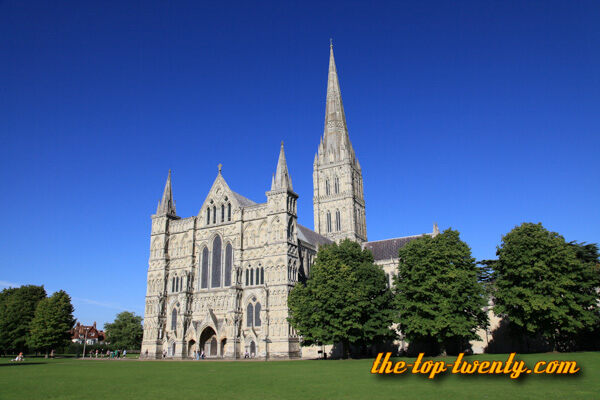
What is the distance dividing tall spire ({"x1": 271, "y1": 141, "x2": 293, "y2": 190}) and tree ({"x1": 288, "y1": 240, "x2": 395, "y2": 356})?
12.8m

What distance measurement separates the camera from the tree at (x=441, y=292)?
128 ft

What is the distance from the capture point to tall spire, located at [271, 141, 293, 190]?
192 feet

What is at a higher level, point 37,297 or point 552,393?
point 37,297

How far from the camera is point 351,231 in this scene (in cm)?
8506

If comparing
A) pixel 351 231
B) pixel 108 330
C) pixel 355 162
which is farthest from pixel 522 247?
pixel 108 330

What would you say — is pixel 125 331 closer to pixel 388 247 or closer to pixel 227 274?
pixel 227 274

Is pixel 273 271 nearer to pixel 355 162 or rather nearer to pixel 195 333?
pixel 195 333

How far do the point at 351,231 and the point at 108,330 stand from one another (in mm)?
53732

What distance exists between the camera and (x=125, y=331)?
89.8 metres

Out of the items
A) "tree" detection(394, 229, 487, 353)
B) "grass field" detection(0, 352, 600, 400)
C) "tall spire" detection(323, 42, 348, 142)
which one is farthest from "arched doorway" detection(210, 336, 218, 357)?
"tall spire" detection(323, 42, 348, 142)

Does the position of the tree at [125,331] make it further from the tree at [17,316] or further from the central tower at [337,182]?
the central tower at [337,182]

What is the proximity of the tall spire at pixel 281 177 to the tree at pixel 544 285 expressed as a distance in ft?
88.9

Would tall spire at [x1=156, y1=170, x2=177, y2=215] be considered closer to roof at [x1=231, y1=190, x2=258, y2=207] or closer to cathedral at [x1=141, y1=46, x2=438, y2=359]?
cathedral at [x1=141, y1=46, x2=438, y2=359]

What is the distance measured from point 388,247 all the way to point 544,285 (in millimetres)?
36266
